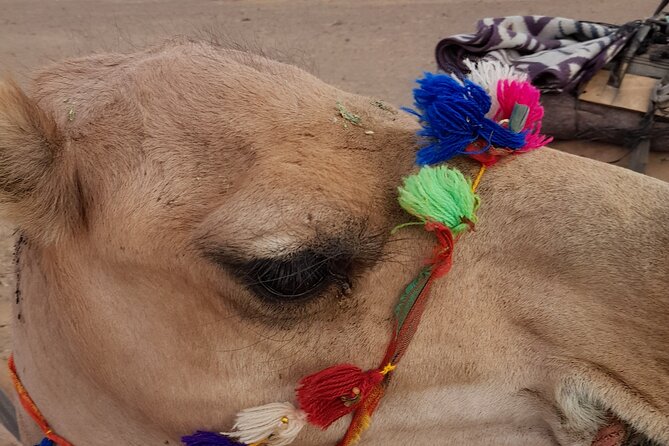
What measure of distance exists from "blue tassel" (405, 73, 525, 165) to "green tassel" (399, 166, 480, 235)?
0.24 ft

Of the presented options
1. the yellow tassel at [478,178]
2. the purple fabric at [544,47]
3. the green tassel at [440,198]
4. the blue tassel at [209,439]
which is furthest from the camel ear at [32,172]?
the purple fabric at [544,47]

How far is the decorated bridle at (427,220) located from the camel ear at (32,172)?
0.72 meters

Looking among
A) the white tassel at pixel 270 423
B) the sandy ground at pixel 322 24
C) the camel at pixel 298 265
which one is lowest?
the sandy ground at pixel 322 24

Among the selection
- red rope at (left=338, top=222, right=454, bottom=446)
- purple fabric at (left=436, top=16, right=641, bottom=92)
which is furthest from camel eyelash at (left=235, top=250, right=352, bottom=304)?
purple fabric at (left=436, top=16, right=641, bottom=92)

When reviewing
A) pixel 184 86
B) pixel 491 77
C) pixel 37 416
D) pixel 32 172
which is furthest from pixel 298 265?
pixel 37 416

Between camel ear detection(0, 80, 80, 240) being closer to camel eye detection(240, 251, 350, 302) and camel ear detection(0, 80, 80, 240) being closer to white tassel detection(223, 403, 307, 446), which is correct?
camel eye detection(240, 251, 350, 302)

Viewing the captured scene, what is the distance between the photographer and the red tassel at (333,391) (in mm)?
1721

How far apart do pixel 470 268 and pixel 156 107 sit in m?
0.97

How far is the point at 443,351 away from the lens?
1791mm

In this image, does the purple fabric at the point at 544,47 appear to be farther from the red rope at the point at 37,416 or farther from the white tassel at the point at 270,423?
the red rope at the point at 37,416

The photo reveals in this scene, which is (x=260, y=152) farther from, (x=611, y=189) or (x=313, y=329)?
(x=611, y=189)

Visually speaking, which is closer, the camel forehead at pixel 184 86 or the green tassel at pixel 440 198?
the green tassel at pixel 440 198

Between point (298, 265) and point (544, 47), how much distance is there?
1871 mm

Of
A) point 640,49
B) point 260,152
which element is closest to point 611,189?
point 260,152
